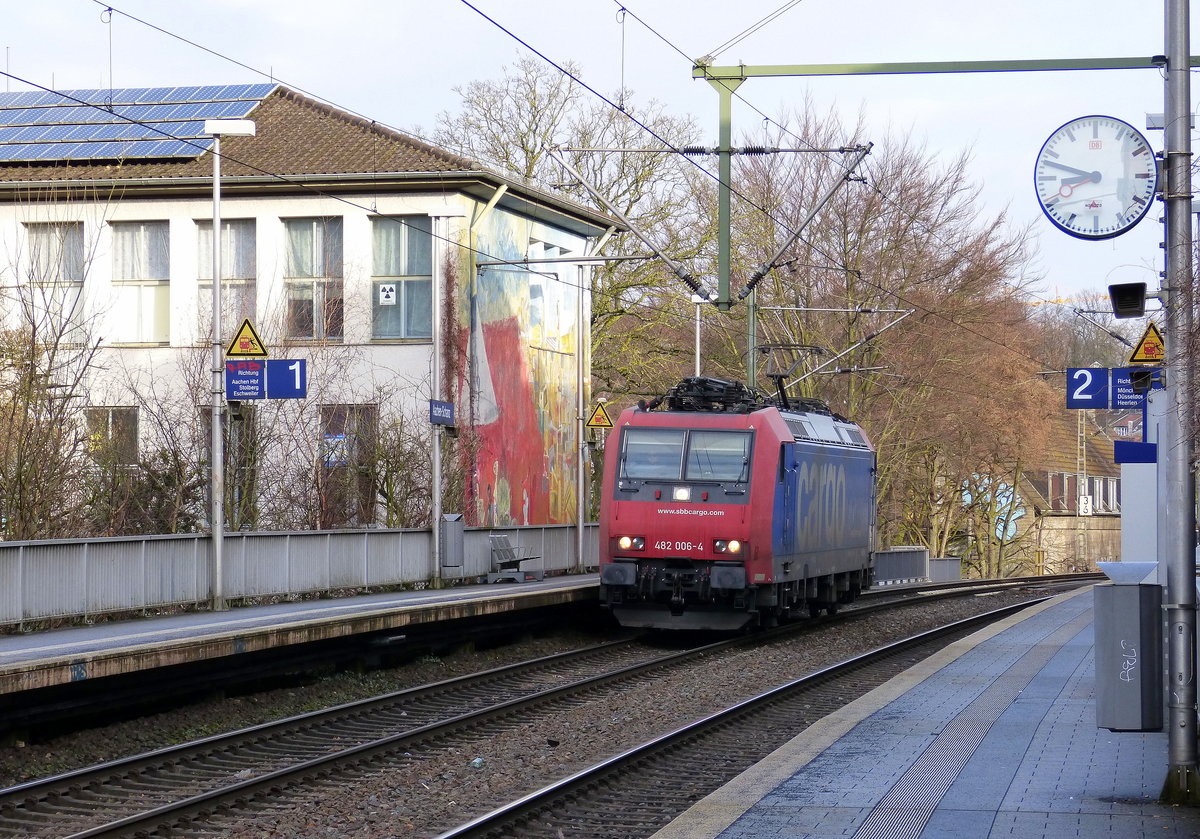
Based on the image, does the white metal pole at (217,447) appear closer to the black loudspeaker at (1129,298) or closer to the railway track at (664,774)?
the railway track at (664,774)

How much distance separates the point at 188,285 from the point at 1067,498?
55016 millimetres

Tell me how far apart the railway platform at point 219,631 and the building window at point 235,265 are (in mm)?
11502

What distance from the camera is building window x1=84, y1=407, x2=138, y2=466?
2134 centimetres

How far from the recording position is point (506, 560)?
26.4 meters

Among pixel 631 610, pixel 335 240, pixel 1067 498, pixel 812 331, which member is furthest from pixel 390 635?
pixel 1067 498

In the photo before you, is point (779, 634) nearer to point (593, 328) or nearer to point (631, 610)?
point (631, 610)

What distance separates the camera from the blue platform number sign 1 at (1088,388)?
15516 millimetres

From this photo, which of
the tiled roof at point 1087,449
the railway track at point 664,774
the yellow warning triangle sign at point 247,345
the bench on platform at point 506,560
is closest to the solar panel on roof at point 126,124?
the bench on platform at point 506,560

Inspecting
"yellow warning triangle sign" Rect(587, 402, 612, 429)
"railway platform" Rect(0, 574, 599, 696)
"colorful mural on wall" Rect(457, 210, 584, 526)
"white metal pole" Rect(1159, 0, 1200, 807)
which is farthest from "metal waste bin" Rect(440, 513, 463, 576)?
"white metal pole" Rect(1159, 0, 1200, 807)

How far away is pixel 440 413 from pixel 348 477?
4.44 metres

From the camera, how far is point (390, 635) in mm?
17828

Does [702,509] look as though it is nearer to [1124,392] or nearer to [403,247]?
[1124,392]

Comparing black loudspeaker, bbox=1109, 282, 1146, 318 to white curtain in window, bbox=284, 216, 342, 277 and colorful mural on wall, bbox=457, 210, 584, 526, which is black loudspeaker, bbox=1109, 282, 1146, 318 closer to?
colorful mural on wall, bbox=457, 210, 584, 526

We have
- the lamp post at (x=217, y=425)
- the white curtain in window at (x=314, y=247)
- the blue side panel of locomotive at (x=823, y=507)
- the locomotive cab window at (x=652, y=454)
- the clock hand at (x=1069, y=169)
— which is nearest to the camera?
the clock hand at (x=1069, y=169)
